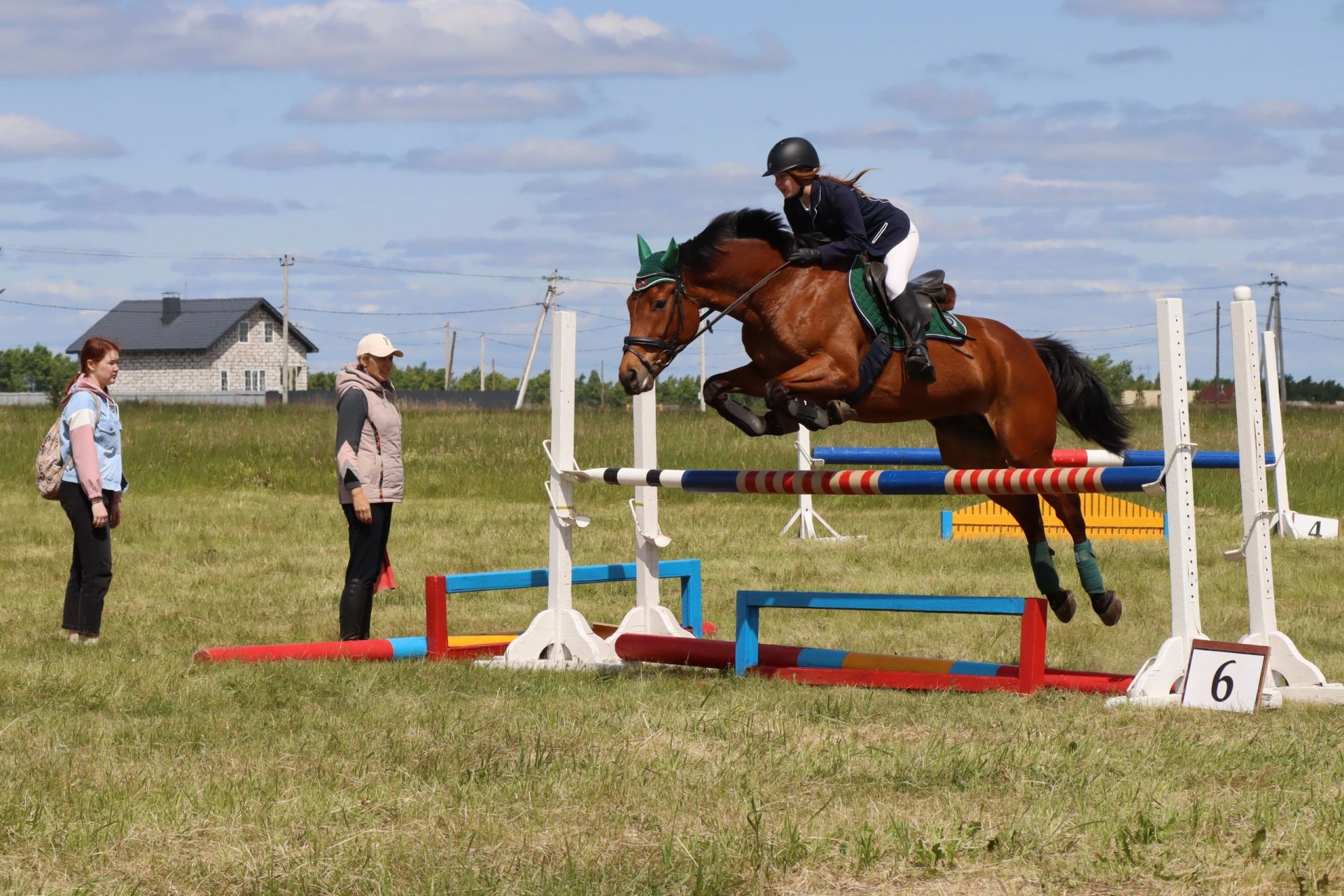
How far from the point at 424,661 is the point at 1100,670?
10.2ft

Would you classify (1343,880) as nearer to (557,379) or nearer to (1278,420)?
(557,379)

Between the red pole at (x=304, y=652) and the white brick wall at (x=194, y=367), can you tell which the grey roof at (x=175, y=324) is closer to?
the white brick wall at (x=194, y=367)

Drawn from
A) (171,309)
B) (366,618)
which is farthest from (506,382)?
(366,618)

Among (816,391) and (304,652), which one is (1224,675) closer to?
(816,391)

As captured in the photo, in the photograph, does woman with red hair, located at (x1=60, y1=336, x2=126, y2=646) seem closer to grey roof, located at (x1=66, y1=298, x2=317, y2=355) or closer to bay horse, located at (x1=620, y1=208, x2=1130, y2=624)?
bay horse, located at (x1=620, y1=208, x2=1130, y2=624)

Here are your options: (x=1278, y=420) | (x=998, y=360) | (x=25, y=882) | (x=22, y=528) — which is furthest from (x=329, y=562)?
(x=25, y=882)

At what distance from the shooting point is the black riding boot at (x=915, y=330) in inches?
245

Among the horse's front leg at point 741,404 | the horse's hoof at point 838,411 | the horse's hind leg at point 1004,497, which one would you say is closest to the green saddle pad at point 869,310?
the horse's hoof at point 838,411

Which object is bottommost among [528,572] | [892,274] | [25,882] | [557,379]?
[25,882]

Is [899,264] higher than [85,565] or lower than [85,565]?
higher

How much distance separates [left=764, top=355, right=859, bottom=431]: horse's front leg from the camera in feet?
19.5

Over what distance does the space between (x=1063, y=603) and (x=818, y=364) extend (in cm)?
167

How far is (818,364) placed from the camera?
6.09 m

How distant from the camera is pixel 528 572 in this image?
22.9 ft
